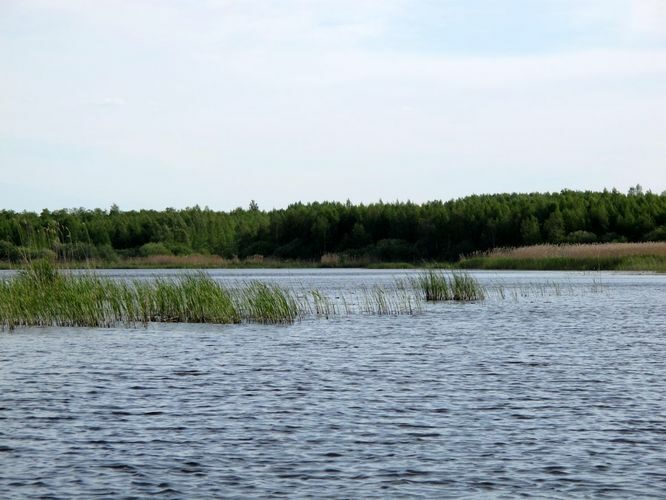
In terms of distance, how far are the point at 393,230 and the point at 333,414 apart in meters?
Answer: 87.4

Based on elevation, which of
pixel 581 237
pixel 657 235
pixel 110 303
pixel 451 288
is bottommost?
pixel 451 288

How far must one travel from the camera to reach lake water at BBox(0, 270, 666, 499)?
10.3 metres

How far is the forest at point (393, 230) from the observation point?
285 ft

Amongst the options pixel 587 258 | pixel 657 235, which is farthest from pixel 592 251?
pixel 657 235

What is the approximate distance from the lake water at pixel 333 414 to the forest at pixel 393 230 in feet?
192

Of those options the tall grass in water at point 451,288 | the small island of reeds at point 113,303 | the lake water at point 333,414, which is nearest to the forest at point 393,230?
the tall grass in water at point 451,288

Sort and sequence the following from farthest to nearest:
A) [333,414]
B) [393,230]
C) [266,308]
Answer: [393,230], [266,308], [333,414]

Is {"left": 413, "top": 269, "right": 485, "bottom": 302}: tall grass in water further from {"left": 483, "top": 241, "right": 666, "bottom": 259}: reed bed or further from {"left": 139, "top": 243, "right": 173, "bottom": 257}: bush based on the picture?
{"left": 139, "top": 243, "right": 173, "bottom": 257}: bush

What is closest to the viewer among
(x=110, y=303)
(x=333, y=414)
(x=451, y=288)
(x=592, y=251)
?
(x=333, y=414)

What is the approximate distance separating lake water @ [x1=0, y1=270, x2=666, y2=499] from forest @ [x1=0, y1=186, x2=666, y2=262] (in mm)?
58474

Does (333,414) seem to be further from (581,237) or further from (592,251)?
(581,237)

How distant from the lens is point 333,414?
45.3 feet

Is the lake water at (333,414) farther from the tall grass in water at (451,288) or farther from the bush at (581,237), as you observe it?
the bush at (581,237)

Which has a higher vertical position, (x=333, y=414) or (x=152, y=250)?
(x=152, y=250)
